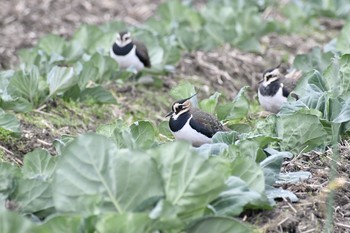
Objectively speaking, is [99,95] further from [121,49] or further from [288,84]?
[288,84]

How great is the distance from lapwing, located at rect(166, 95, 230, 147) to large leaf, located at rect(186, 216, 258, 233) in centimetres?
213

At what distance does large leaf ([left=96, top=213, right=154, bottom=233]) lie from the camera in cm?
406

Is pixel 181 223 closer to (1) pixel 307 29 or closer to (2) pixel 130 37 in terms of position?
(2) pixel 130 37

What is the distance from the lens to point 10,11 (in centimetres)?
1151

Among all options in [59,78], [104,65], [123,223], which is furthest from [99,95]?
[123,223]

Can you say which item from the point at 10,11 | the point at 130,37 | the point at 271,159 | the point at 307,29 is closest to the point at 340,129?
the point at 271,159

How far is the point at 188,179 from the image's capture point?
14.4ft

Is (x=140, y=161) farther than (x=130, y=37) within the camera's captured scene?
No

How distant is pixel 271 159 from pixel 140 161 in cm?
106

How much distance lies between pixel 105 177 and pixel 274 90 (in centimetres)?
337

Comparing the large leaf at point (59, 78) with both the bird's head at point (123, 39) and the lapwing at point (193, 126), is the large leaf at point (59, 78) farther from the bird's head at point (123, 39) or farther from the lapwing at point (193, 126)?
the bird's head at point (123, 39)

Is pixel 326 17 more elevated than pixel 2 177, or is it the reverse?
pixel 2 177

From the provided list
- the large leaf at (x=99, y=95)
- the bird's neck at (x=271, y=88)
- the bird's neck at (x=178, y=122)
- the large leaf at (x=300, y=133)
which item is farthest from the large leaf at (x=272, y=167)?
the large leaf at (x=99, y=95)

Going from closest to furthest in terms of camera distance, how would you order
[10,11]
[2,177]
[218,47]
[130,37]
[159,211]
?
[159,211] → [2,177] → [130,37] → [218,47] → [10,11]
